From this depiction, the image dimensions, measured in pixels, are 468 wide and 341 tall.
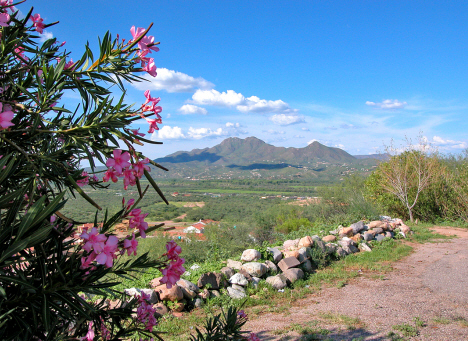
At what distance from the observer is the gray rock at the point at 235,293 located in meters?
4.88

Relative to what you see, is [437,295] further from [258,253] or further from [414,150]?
[414,150]

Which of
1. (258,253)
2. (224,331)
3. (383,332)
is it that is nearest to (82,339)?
(224,331)

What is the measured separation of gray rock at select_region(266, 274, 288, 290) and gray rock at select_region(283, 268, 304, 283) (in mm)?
160

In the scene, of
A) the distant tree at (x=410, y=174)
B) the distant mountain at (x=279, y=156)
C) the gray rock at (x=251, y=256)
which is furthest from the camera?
the distant mountain at (x=279, y=156)

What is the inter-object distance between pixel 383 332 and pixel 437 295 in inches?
76.8

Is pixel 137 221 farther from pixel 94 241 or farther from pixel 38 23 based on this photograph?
pixel 38 23

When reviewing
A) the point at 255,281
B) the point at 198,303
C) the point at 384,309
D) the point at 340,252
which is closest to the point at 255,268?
the point at 255,281

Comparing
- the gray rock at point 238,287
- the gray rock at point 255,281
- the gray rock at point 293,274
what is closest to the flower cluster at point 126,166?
the gray rock at point 238,287

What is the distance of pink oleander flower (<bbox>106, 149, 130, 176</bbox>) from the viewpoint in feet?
3.01

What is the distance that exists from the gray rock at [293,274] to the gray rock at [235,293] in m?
1.05

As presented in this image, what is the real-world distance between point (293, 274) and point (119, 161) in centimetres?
530

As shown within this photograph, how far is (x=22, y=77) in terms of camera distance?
3.79ft

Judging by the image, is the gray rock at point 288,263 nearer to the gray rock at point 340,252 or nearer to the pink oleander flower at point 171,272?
the gray rock at point 340,252

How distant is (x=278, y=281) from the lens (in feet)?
17.5
